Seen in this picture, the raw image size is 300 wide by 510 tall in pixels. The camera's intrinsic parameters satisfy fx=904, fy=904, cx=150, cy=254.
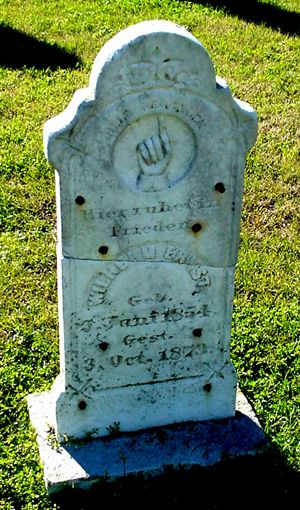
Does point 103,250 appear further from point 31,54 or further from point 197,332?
point 31,54

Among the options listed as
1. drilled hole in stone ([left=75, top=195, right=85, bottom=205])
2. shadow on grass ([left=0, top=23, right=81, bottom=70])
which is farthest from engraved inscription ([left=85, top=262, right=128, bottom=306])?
shadow on grass ([left=0, top=23, right=81, bottom=70])

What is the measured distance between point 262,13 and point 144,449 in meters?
7.11

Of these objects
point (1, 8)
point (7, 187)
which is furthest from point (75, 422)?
point (1, 8)

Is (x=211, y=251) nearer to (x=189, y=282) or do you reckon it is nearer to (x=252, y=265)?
(x=189, y=282)

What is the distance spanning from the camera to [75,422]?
4.54 m

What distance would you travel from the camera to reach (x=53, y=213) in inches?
260

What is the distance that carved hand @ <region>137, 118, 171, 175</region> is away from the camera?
390 centimetres

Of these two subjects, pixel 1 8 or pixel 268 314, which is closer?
pixel 268 314

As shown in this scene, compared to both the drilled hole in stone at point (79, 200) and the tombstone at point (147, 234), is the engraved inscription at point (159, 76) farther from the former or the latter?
the drilled hole in stone at point (79, 200)

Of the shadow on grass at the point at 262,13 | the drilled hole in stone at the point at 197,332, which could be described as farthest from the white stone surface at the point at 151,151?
the shadow on grass at the point at 262,13

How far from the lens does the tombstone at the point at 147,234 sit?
3.77 metres

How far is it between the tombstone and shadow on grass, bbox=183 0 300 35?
20.8 feet

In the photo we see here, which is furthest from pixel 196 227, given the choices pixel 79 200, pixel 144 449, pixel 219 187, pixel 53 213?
pixel 53 213

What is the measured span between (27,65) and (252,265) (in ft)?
12.6
